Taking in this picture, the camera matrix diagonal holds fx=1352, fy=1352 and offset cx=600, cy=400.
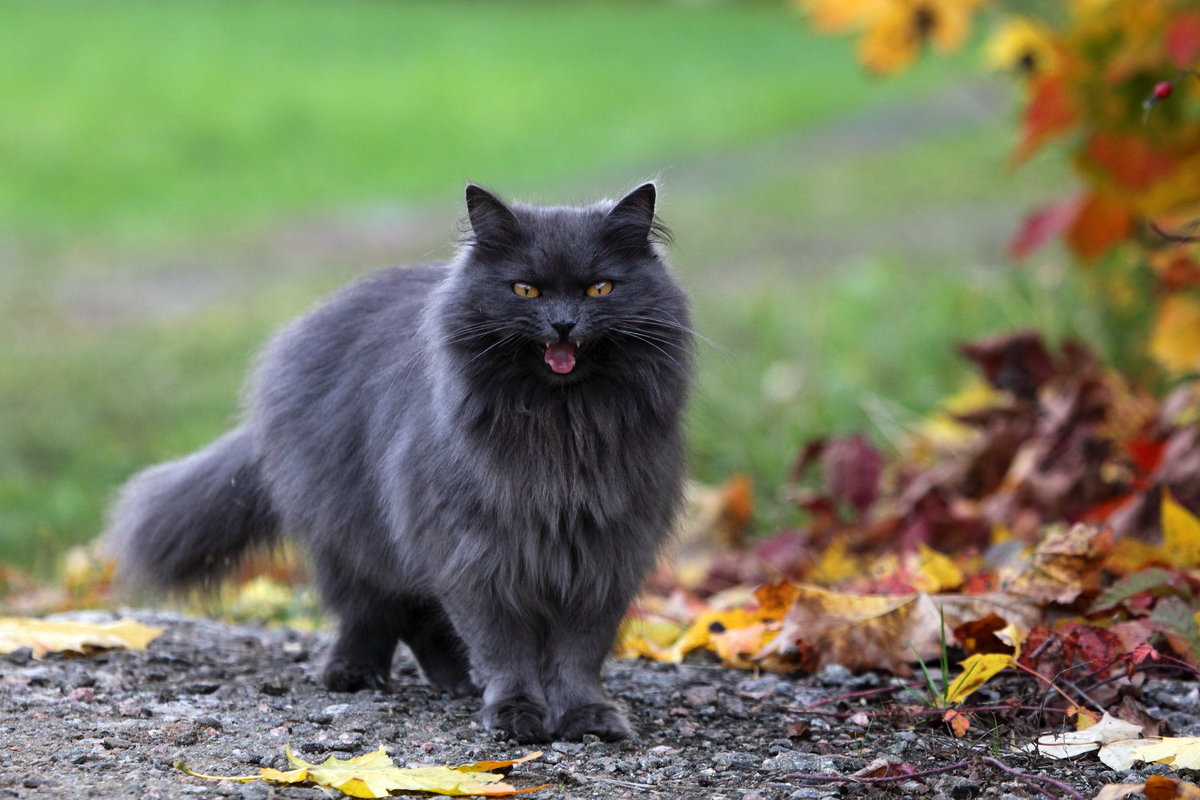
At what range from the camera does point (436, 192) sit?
1439cm

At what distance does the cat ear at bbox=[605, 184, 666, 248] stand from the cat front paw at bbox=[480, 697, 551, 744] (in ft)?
3.48

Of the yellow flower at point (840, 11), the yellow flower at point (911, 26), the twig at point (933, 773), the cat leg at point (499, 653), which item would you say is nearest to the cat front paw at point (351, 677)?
the cat leg at point (499, 653)

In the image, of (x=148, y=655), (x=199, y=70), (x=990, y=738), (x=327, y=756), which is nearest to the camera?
(x=327, y=756)

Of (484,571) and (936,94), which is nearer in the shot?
(484,571)

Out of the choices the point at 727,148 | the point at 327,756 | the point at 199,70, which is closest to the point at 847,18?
the point at 327,756

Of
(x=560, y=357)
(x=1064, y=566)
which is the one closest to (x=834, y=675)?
(x=1064, y=566)

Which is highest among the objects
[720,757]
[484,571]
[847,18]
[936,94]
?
[936,94]

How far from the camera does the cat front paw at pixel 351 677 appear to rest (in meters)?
3.37

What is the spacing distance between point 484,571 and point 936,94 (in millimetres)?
18025

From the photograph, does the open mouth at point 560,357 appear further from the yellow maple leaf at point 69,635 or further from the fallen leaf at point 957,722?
the yellow maple leaf at point 69,635

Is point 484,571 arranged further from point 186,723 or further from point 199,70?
point 199,70

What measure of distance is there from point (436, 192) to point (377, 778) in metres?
12.4

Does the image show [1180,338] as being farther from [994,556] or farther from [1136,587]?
[1136,587]

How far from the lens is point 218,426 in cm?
716
